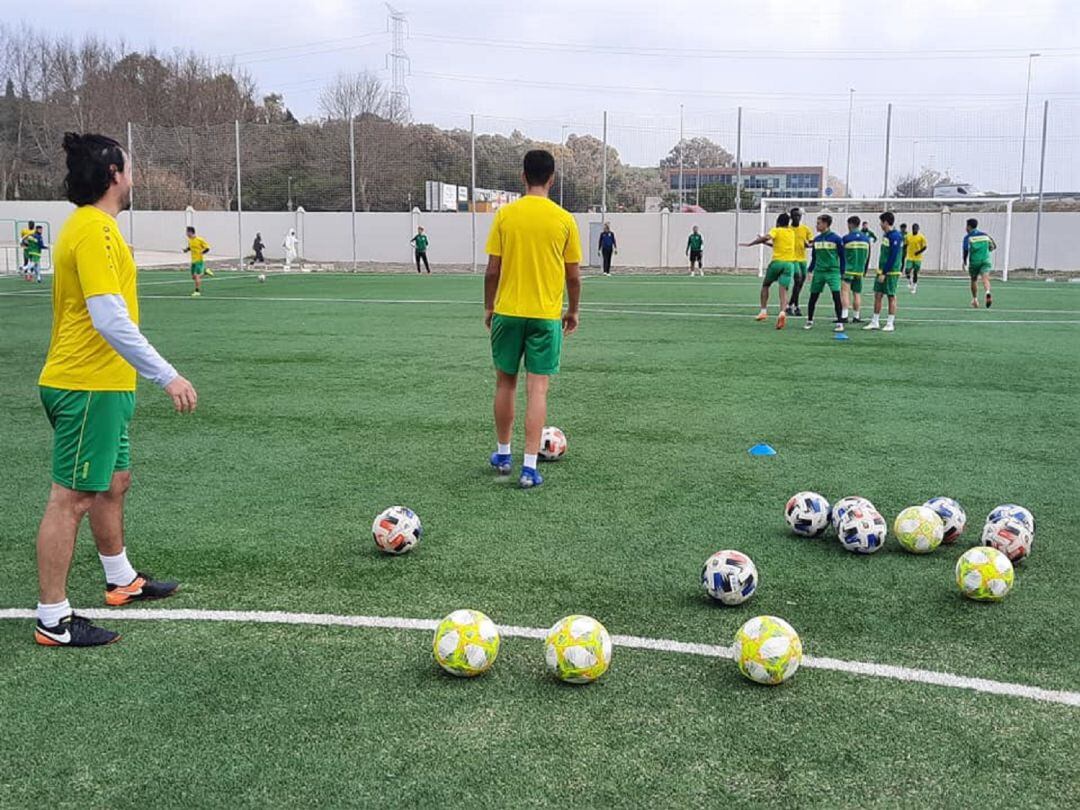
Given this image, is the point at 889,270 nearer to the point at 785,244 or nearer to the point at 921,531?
the point at 785,244

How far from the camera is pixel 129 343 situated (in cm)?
403

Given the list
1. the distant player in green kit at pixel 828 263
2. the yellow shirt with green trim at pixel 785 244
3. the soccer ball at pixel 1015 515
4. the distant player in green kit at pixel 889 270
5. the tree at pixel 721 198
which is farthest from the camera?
the tree at pixel 721 198

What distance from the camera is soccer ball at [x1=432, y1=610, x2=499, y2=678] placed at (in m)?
3.85

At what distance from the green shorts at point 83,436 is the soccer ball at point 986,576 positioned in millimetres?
3927

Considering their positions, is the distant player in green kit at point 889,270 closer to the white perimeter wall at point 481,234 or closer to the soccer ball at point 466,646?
the soccer ball at point 466,646

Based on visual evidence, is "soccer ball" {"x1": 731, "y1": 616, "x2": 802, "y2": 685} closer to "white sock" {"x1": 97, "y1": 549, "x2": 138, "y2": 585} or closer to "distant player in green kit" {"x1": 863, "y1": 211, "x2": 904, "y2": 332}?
"white sock" {"x1": 97, "y1": 549, "x2": 138, "y2": 585}

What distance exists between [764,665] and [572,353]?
10.3m

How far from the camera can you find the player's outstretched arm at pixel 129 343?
3998 mm

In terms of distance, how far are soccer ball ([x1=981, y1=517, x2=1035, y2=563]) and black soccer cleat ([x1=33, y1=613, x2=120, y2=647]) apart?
170 inches

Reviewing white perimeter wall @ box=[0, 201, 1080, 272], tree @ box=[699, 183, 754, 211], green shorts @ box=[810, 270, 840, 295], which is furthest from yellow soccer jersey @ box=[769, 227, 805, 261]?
tree @ box=[699, 183, 754, 211]

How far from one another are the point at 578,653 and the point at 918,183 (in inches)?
1573

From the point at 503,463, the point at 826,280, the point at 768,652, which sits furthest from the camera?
the point at 826,280

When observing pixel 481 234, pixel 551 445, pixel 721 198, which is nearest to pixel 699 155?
pixel 721 198

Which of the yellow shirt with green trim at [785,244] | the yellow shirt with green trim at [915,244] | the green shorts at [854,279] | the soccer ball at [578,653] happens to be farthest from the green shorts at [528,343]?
the yellow shirt with green trim at [915,244]
